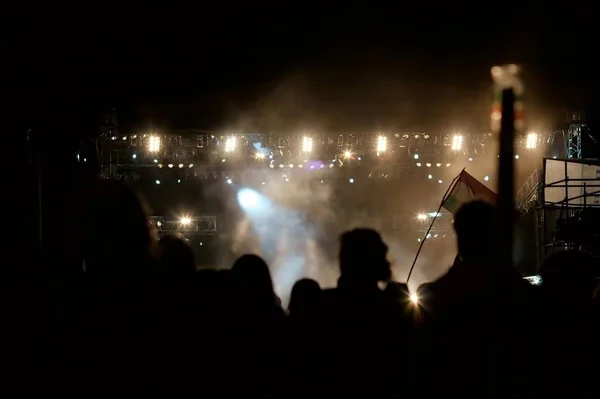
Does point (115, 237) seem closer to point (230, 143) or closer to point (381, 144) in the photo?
point (230, 143)

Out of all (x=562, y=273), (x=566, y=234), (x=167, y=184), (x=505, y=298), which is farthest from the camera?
(x=167, y=184)

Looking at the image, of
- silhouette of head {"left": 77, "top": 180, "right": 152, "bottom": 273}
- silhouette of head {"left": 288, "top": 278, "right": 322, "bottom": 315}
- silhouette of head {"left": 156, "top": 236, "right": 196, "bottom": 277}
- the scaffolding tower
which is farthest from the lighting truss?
Answer: silhouette of head {"left": 77, "top": 180, "right": 152, "bottom": 273}

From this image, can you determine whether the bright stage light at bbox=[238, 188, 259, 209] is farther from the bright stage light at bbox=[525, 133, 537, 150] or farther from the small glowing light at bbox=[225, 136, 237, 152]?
the bright stage light at bbox=[525, 133, 537, 150]

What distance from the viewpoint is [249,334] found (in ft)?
8.54

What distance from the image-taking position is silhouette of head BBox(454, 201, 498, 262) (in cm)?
281

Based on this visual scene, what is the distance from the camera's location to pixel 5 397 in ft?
7.73

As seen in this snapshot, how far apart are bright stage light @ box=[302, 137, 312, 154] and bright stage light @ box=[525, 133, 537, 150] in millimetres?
5299

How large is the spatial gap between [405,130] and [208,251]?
1095cm

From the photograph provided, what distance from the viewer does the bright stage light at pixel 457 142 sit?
14.7 meters

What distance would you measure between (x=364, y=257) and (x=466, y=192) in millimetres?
5123

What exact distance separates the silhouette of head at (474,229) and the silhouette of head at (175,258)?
1.32 m

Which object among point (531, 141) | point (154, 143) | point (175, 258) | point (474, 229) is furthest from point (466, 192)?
point (154, 143)

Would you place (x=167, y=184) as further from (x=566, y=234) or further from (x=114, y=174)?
(x=566, y=234)

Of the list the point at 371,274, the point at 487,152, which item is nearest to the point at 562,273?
the point at 371,274
